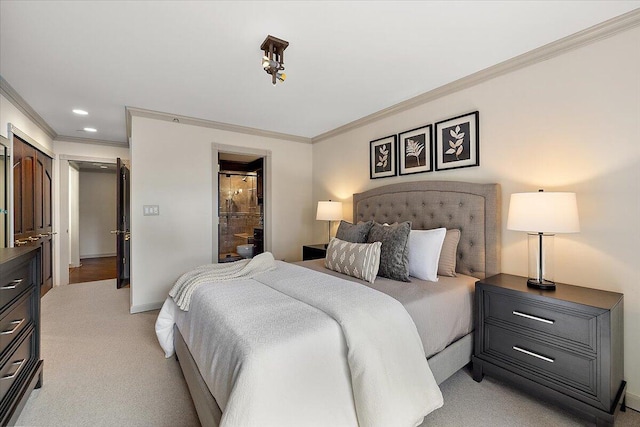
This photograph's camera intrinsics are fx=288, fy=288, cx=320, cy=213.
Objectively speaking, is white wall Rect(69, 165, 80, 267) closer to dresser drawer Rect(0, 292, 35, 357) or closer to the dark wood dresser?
the dark wood dresser

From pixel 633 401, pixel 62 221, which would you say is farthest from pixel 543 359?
pixel 62 221

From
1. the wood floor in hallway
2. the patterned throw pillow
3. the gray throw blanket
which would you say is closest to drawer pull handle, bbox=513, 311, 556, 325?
the patterned throw pillow

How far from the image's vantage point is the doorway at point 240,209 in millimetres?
Result: 4926

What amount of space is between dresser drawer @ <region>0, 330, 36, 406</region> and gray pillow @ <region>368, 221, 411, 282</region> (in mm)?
2410

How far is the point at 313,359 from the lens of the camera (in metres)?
1.29

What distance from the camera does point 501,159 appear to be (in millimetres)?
2480

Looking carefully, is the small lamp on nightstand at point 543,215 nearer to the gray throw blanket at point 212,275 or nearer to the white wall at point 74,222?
the gray throw blanket at point 212,275

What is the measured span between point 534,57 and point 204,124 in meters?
3.62

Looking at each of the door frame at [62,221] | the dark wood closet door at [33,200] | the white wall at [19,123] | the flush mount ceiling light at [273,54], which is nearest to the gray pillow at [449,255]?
the flush mount ceiling light at [273,54]

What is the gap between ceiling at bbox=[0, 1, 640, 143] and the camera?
1.77m

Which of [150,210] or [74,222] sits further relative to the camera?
[74,222]

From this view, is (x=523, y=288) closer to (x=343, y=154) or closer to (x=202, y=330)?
(x=202, y=330)

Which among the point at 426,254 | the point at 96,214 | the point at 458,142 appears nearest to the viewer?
the point at 426,254

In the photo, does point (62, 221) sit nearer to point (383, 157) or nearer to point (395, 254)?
point (383, 157)
